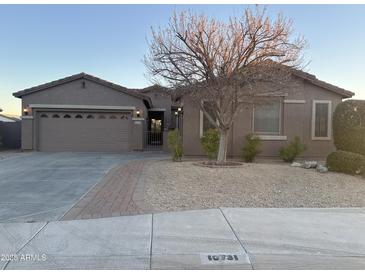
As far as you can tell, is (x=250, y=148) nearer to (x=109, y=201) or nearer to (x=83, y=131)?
(x=109, y=201)

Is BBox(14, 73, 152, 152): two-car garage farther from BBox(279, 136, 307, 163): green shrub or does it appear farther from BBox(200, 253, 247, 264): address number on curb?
BBox(200, 253, 247, 264): address number on curb

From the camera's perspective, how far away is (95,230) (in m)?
4.78

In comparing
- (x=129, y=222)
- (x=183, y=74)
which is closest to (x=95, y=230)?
(x=129, y=222)

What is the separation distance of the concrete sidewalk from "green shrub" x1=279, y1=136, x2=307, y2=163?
27.2 feet

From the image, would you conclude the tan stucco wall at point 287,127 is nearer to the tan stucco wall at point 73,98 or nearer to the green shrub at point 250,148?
the green shrub at point 250,148

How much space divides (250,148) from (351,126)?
4.23 m

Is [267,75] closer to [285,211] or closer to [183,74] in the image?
[183,74]

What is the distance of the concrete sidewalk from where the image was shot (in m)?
3.76

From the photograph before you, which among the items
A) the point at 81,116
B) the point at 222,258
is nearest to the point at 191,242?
the point at 222,258

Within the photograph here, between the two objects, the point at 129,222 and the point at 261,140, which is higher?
the point at 261,140

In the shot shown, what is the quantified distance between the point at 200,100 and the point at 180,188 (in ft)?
15.6

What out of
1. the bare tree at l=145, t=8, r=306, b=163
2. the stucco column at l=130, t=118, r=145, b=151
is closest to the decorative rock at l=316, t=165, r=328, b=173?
the bare tree at l=145, t=8, r=306, b=163

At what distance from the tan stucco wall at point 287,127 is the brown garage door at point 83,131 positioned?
632 centimetres

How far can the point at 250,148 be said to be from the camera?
13.8 m
